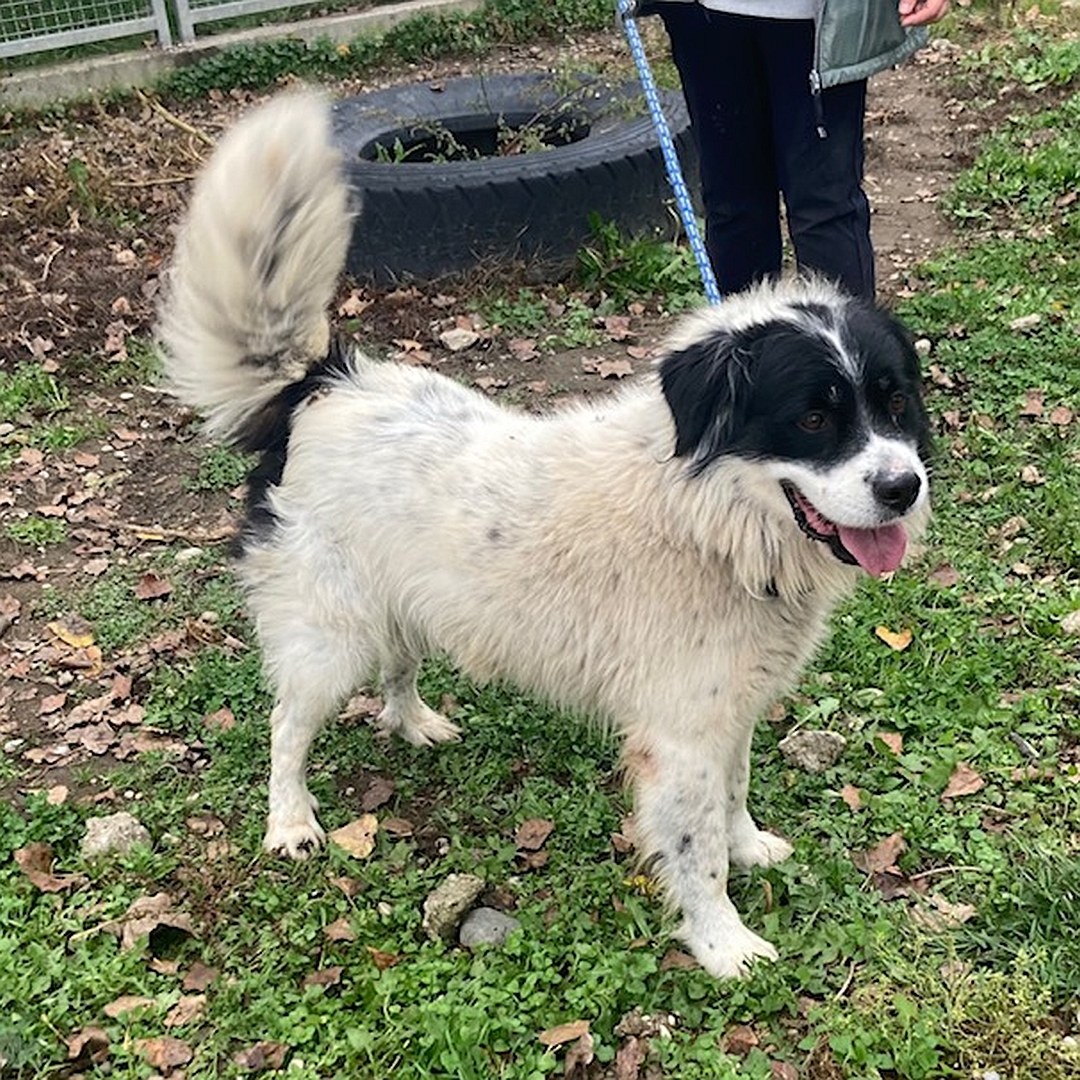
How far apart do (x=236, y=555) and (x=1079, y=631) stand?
2.46 metres

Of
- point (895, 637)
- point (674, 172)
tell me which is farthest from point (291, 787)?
point (674, 172)

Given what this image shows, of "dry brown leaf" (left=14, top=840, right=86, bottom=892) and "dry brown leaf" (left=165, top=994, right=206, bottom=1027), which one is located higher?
"dry brown leaf" (left=165, top=994, right=206, bottom=1027)

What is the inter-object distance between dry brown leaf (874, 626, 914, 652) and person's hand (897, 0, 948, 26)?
5.67 ft

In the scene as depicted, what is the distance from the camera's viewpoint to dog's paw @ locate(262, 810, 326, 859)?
3.26 meters

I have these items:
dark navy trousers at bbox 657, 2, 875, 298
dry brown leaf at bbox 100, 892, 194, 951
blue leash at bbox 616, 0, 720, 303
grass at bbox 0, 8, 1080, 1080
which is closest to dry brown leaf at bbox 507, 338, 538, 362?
dark navy trousers at bbox 657, 2, 875, 298

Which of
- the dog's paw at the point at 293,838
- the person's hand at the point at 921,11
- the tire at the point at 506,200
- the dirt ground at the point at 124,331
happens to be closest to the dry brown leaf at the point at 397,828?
the dog's paw at the point at 293,838

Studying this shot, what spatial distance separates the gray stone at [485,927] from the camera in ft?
9.73

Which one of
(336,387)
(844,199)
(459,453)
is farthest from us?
(844,199)

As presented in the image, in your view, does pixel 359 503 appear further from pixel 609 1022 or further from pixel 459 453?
pixel 609 1022

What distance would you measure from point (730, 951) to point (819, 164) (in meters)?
2.20

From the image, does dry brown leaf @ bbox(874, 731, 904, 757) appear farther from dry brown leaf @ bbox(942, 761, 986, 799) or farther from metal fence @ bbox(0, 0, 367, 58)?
metal fence @ bbox(0, 0, 367, 58)

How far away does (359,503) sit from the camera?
303cm

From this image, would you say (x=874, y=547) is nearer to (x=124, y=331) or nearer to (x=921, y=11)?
(x=921, y=11)

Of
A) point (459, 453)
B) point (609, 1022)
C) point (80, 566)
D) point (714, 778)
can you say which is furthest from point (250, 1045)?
point (80, 566)
